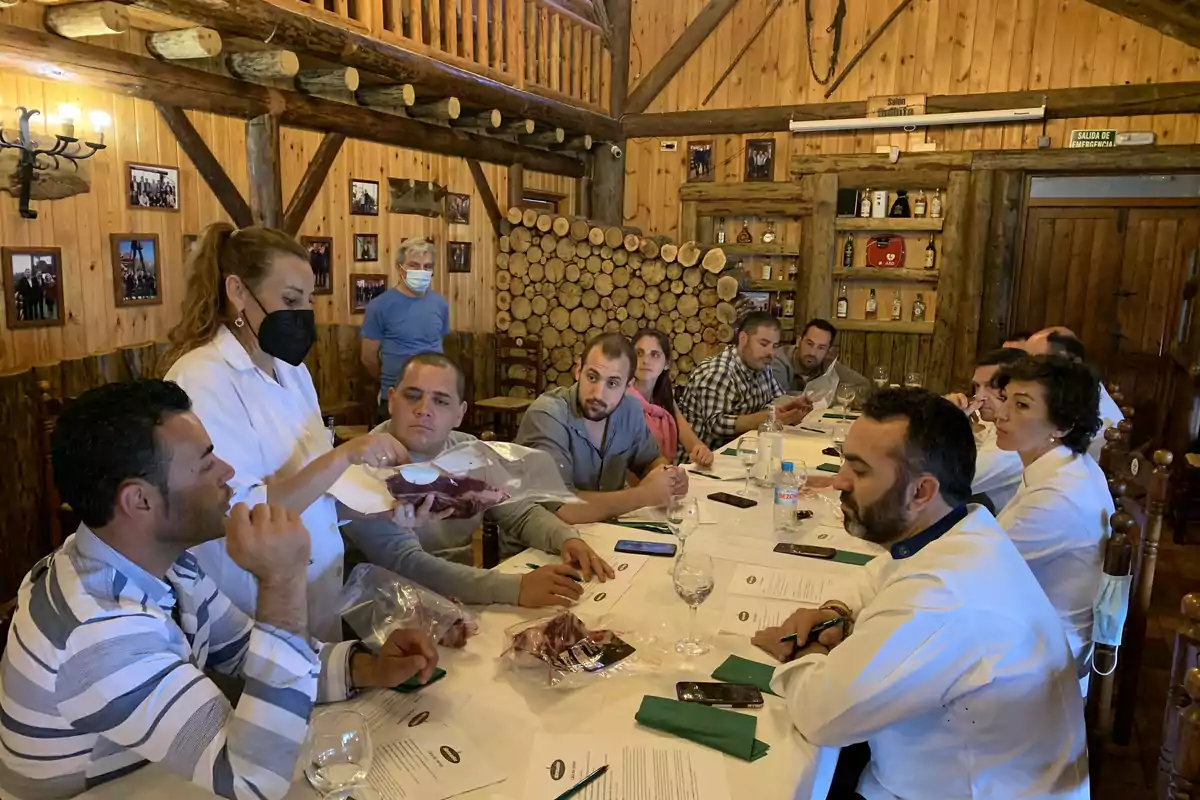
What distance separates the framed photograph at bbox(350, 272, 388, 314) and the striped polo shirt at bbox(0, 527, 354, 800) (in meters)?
5.17

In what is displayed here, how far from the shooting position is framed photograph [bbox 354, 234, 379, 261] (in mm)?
6227

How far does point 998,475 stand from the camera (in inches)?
133

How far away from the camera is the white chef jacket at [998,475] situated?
3.35 m

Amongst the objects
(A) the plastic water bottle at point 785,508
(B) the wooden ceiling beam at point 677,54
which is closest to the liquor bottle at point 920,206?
(B) the wooden ceiling beam at point 677,54

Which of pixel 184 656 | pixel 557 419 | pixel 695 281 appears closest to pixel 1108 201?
pixel 695 281

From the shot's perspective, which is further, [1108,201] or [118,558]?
[1108,201]

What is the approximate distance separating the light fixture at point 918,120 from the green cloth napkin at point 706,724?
7.02 meters

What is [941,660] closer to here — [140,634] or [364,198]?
[140,634]

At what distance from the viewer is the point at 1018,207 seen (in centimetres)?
718

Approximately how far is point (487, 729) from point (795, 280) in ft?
23.2

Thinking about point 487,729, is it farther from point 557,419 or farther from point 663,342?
point 663,342

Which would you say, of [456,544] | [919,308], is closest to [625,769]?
[456,544]

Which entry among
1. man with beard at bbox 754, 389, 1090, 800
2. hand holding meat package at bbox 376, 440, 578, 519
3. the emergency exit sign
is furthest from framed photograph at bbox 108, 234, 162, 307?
the emergency exit sign

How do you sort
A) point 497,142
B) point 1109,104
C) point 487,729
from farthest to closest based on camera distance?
point 497,142 < point 1109,104 < point 487,729
